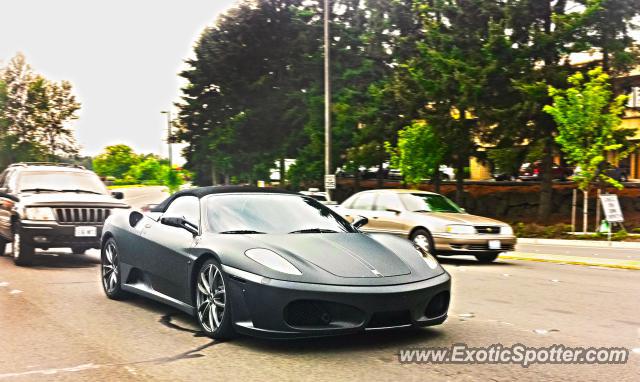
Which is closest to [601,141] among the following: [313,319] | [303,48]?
[313,319]

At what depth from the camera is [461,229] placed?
13375 mm

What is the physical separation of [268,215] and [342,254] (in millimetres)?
1164

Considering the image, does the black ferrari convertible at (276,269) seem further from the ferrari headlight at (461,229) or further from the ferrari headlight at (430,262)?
the ferrari headlight at (461,229)

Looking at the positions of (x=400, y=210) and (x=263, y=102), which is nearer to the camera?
(x=400, y=210)

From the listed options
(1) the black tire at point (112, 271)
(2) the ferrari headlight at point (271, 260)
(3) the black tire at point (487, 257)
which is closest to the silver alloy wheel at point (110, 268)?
(1) the black tire at point (112, 271)

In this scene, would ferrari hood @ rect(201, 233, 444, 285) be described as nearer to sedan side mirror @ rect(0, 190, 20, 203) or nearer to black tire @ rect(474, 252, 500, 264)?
sedan side mirror @ rect(0, 190, 20, 203)

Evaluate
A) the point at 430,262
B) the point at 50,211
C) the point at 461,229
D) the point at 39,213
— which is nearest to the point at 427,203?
the point at 461,229

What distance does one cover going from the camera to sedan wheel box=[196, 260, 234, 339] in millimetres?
5961

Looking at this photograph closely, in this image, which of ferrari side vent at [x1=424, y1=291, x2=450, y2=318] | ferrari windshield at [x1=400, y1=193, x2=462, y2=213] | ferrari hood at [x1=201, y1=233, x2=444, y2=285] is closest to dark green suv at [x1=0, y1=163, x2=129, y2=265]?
ferrari windshield at [x1=400, y1=193, x2=462, y2=213]

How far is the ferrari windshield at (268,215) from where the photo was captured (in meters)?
6.68

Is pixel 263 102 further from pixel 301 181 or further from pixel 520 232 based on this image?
pixel 520 232

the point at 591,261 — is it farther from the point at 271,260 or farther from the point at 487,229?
the point at 271,260

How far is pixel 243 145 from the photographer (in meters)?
44.9

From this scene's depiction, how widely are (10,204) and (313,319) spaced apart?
29.9 ft
